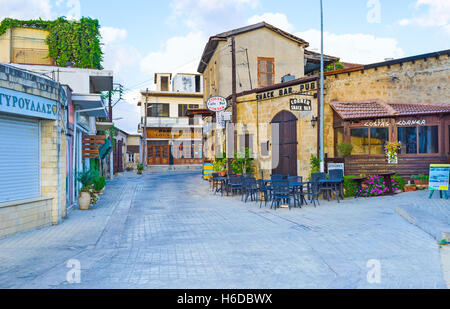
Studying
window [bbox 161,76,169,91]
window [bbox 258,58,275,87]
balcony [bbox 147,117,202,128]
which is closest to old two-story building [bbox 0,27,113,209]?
window [bbox 258,58,275,87]

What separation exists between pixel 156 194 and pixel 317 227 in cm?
959

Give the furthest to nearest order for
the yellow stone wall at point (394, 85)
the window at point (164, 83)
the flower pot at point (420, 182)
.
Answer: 1. the window at point (164, 83)
2. the yellow stone wall at point (394, 85)
3. the flower pot at point (420, 182)

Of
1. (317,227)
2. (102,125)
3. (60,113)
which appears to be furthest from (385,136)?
(102,125)

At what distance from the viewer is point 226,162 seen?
19.7 meters

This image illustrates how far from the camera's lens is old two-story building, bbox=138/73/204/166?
142 ft

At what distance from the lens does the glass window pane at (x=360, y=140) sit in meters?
14.5

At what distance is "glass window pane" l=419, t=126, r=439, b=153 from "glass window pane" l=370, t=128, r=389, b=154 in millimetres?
1215

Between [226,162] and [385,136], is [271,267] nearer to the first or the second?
[385,136]

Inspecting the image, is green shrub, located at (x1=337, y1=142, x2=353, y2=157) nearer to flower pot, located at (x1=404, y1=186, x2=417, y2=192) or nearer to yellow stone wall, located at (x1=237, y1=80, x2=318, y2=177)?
yellow stone wall, located at (x1=237, y1=80, x2=318, y2=177)

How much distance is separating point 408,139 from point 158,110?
33.2m

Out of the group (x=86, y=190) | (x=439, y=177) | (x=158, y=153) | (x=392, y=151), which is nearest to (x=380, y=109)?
(x=392, y=151)

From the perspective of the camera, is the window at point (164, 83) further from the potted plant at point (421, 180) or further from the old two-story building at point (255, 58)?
the potted plant at point (421, 180)

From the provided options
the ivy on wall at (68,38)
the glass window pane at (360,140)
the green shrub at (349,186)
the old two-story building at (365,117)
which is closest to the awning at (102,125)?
the ivy on wall at (68,38)

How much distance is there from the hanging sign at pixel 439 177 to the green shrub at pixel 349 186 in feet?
8.59
